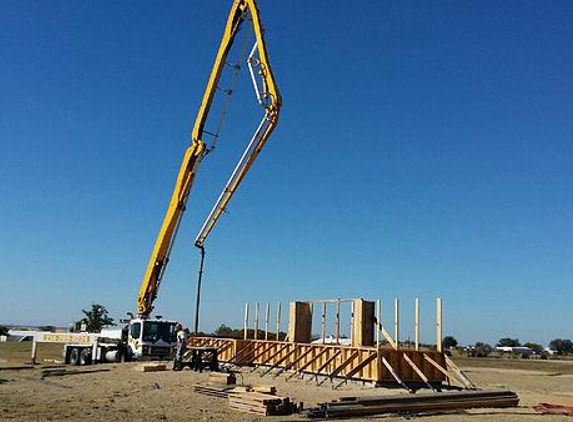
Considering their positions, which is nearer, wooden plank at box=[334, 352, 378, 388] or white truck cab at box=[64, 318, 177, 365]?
wooden plank at box=[334, 352, 378, 388]

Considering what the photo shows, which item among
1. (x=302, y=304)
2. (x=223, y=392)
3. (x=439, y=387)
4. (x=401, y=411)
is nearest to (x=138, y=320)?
(x=302, y=304)

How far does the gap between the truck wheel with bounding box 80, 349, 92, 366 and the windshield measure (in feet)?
15.8

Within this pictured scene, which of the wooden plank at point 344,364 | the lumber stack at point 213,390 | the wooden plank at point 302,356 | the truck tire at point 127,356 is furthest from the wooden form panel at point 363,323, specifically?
the truck tire at point 127,356

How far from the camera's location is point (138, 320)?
26875 millimetres

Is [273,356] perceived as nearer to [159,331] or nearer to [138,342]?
[159,331]

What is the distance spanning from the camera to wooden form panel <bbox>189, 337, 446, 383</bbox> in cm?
2064

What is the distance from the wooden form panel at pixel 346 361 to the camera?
20.6 m

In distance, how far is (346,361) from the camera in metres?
21.2

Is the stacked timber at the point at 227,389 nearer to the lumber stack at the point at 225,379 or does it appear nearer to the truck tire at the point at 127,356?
the lumber stack at the point at 225,379

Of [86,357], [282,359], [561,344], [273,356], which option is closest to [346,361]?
[282,359]

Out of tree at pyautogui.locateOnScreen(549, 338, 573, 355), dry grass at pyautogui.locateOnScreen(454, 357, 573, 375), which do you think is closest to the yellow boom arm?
dry grass at pyautogui.locateOnScreen(454, 357, 573, 375)

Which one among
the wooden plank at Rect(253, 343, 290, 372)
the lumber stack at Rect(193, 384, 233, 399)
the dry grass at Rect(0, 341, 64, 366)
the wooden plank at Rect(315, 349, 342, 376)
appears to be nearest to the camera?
the lumber stack at Rect(193, 384, 233, 399)

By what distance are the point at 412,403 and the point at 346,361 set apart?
21.6 feet

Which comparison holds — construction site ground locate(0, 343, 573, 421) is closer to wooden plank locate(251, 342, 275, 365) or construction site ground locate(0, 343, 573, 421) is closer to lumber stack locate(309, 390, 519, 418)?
lumber stack locate(309, 390, 519, 418)
